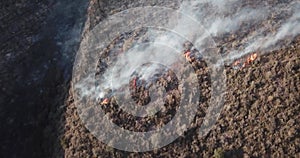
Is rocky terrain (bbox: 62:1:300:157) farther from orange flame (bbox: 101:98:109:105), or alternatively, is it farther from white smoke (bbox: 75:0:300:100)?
orange flame (bbox: 101:98:109:105)

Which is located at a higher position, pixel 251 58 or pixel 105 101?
pixel 251 58

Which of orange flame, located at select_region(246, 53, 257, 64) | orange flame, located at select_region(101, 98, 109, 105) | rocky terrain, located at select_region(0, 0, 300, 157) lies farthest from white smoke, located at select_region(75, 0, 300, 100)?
rocky terrain, located at select_region(0, 0, 300, 157)

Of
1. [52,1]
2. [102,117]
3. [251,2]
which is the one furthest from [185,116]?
[52,1]

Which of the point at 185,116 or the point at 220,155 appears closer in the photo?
the point at 220,155

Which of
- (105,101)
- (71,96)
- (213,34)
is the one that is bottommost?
(71,96)

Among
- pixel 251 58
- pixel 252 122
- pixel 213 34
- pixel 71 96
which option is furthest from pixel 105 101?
pixel 251 58

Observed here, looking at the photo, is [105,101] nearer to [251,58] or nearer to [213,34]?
[213,34]

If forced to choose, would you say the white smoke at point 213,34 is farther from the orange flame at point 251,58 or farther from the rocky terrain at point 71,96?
the rocky terrain at point 71,96

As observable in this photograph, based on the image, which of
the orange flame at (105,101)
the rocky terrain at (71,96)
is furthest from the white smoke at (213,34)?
the rocky terrain at (71,96)

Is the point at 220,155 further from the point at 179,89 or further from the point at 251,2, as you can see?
the point at 251,2
